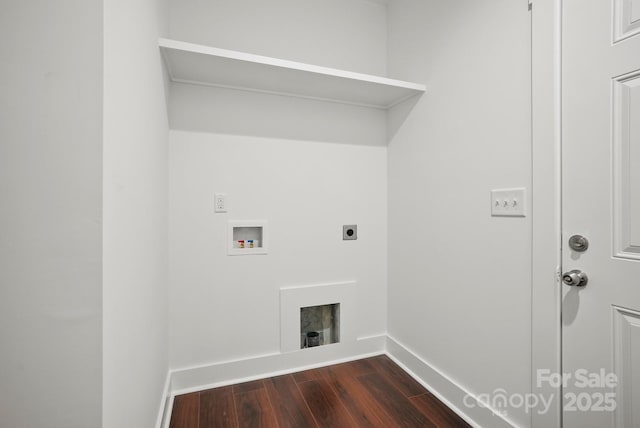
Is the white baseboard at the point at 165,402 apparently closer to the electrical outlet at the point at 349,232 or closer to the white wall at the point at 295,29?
the electrical outlet at the point at 349,232

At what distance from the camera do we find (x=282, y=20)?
1919mm

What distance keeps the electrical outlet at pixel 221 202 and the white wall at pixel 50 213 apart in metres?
1.15

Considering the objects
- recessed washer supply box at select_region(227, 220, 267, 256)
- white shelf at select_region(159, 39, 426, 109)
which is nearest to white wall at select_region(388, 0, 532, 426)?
white shelf at select_region(159, 39, 426, 109)

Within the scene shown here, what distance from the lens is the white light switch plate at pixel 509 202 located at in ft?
4.09

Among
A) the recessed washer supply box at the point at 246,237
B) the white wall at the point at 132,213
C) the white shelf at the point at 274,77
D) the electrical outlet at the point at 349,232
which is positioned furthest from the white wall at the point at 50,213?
the electrical outlet at the point at 349,232

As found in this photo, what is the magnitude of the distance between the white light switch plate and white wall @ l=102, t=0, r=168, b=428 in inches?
58.2

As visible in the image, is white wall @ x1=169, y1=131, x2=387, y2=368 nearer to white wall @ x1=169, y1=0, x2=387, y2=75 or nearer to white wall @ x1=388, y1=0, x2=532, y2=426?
white wall @ x1=388, y1=0, x2=532, y2=426

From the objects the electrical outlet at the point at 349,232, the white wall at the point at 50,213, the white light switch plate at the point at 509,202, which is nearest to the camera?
the white wall at the point at 50,213

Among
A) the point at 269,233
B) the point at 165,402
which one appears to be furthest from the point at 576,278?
the point at 165,402

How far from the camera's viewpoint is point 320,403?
1631mm

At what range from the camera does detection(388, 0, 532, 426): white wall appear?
4.20 ft

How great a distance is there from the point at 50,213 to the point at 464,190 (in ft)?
5.37

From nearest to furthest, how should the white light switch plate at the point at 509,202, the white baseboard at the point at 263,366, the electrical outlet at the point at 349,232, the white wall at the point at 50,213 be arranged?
the white wall at the point at 50,213 → the white light switch plate at the point at 509,202 → the white baseboard at the point at 263,366 → the electrical outlet at the point at 349,232

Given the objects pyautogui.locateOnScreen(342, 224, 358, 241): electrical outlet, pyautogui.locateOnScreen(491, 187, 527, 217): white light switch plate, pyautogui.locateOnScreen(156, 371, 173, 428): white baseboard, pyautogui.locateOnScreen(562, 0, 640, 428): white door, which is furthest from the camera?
pyautogui.locateOnScreen(342, 224, 358, 241): electrical outlet
